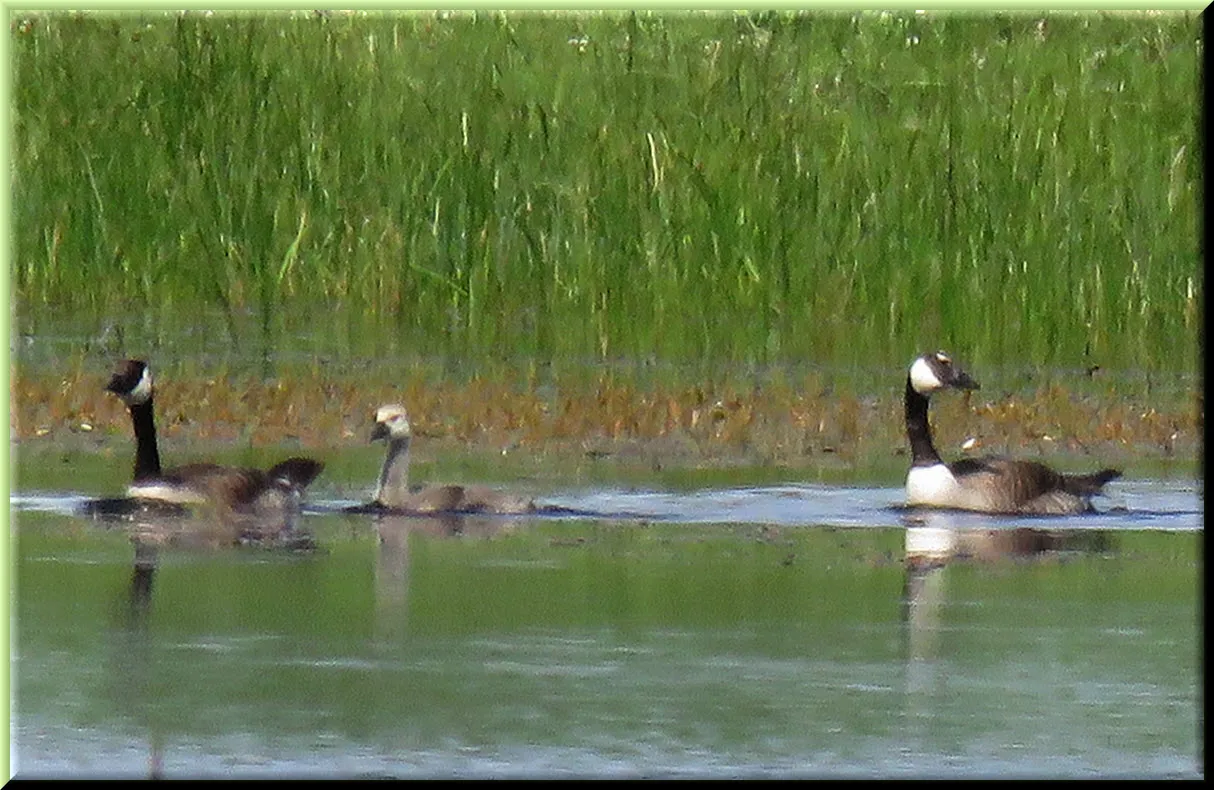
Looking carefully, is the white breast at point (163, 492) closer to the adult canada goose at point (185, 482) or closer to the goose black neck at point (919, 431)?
the adult canada goose at point (185, 482)

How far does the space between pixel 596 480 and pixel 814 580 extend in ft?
2.58

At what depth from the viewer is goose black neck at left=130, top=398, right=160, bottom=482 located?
Result: 12.2 metres

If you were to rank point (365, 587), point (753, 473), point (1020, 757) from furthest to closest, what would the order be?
point (753, 473), point (365, 587), point (1020, 757)

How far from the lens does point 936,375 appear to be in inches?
480

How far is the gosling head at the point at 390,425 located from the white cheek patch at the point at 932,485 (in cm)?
156

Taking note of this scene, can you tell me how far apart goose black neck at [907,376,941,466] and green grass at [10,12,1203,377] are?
0.15 m

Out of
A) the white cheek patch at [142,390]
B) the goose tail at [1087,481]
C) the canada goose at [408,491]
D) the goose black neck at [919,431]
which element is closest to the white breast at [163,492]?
the white cheek patch at [142,390]

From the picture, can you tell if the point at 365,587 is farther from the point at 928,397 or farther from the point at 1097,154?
the point at 1097,154

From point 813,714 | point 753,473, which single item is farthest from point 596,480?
point 813,714

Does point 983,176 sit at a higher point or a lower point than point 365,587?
higher

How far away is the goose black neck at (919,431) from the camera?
1224cm

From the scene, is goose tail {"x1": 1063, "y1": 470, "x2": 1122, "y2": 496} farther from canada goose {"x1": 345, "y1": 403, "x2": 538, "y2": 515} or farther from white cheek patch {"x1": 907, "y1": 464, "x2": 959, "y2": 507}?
canada goose {"x1": 345, "y1": 403, "x2": 538, "y2": 515}

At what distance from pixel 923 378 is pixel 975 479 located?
1.61 feet

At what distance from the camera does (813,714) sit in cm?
1121
